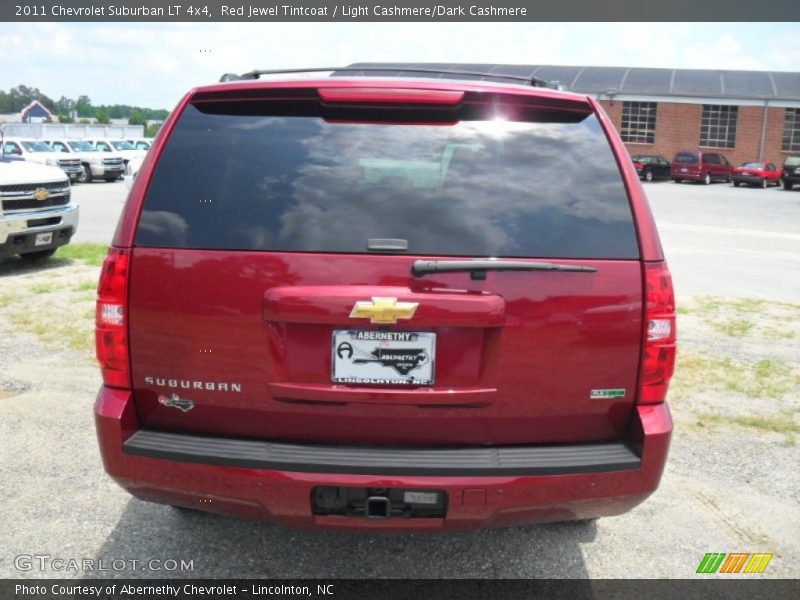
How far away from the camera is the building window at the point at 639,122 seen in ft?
159

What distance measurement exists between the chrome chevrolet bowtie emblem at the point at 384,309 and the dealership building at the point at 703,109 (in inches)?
1792

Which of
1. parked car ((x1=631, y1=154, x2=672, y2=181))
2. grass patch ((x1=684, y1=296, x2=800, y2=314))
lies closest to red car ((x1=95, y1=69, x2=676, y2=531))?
grass patch ((x1=684, y1=296, x2=800, y2=314))

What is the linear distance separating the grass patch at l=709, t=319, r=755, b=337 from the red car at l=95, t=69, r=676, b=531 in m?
5.09

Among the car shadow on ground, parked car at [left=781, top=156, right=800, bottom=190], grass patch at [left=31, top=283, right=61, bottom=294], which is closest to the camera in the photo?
the car shadow on ground

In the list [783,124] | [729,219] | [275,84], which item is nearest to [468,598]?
[275,84]

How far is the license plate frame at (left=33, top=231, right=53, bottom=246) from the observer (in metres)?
9.65

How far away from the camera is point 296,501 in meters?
2.55

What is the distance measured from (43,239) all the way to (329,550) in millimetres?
8022

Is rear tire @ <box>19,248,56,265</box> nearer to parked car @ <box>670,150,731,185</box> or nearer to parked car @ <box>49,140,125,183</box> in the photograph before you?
parked car @ <box>49,140,125,183</box>

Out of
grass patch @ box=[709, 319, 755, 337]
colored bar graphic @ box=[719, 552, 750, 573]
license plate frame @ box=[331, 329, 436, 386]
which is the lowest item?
grass patch @ box=[709, 319, 755, 337]

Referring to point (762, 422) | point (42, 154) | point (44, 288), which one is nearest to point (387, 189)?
point (762, 422)

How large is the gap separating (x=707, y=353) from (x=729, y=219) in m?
14.8

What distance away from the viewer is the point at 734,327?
7.50m

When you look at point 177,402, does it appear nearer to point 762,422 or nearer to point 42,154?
point 762,422
